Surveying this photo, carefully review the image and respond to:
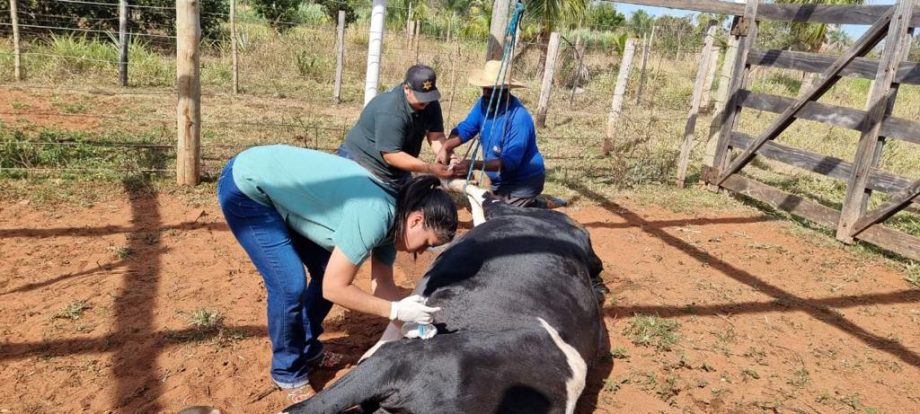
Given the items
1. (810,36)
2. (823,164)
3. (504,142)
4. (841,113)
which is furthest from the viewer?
(810,36)

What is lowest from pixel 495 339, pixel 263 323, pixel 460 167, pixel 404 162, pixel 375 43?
pixel 263 323

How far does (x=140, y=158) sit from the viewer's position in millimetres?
6113

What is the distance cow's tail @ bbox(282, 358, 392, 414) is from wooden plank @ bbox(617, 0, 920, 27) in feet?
15.3

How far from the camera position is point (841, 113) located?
6242 millimetres

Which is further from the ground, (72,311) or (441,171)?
(441,171)

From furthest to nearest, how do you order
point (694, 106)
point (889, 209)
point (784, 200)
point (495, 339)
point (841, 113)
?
point (694, 106) < point (784, 200) < point (841, 113) < point (889, 209) < point (495, 339)

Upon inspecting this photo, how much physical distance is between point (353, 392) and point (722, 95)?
22.9 ft

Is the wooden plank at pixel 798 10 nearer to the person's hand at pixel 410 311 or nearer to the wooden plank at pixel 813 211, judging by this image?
the wooden plank at pixel 813 211

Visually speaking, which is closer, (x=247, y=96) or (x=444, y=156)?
(x=444, y=156)

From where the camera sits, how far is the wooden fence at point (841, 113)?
5.74 m

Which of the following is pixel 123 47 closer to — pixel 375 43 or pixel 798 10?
pixel 375 43

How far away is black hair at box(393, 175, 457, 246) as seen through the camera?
226 cm

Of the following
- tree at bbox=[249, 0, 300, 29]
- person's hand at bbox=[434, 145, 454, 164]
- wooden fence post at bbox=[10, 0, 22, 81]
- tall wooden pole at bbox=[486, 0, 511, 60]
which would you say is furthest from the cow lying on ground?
tree at bbox=[249, 0, 300, 29]

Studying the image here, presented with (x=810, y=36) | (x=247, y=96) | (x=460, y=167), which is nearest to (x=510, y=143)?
(x=460, y=167)
